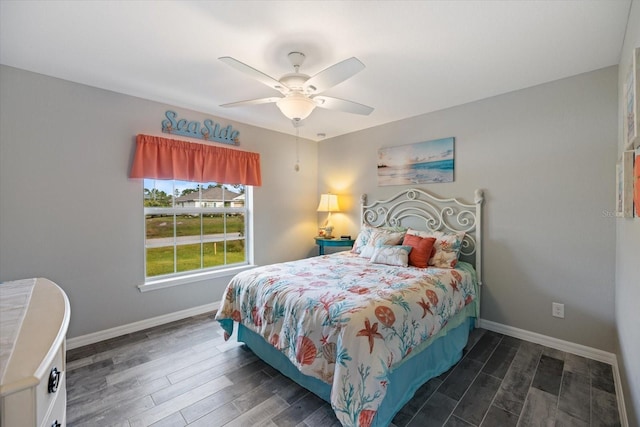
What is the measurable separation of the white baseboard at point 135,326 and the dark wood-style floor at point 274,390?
0.27 ft

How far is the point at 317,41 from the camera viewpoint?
75.4 inches

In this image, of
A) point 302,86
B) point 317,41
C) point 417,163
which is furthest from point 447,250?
point 317,41

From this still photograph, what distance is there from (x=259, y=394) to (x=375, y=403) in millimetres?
883

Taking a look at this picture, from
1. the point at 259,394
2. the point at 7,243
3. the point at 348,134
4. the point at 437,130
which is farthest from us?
the point at 348,134

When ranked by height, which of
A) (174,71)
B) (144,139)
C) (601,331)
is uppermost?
(174,71)

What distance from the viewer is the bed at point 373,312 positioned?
148 cm

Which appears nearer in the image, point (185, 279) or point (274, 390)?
point (274, 390)

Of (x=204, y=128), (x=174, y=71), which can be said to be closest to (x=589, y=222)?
(x=174, y=71)

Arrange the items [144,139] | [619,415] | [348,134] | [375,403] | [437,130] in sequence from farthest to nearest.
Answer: [348,134] < [437,130] < [144,139] < [619,415] < [375,403]

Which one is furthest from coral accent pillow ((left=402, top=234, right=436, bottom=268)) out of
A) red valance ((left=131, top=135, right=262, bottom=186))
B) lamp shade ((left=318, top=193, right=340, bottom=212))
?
red valance ((left=131, top=135, right=262, bottom=186))

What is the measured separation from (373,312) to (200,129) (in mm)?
2897

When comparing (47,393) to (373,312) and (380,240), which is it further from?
(380,240)

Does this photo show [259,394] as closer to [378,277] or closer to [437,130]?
[378,277]

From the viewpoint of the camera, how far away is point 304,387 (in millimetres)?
1913
